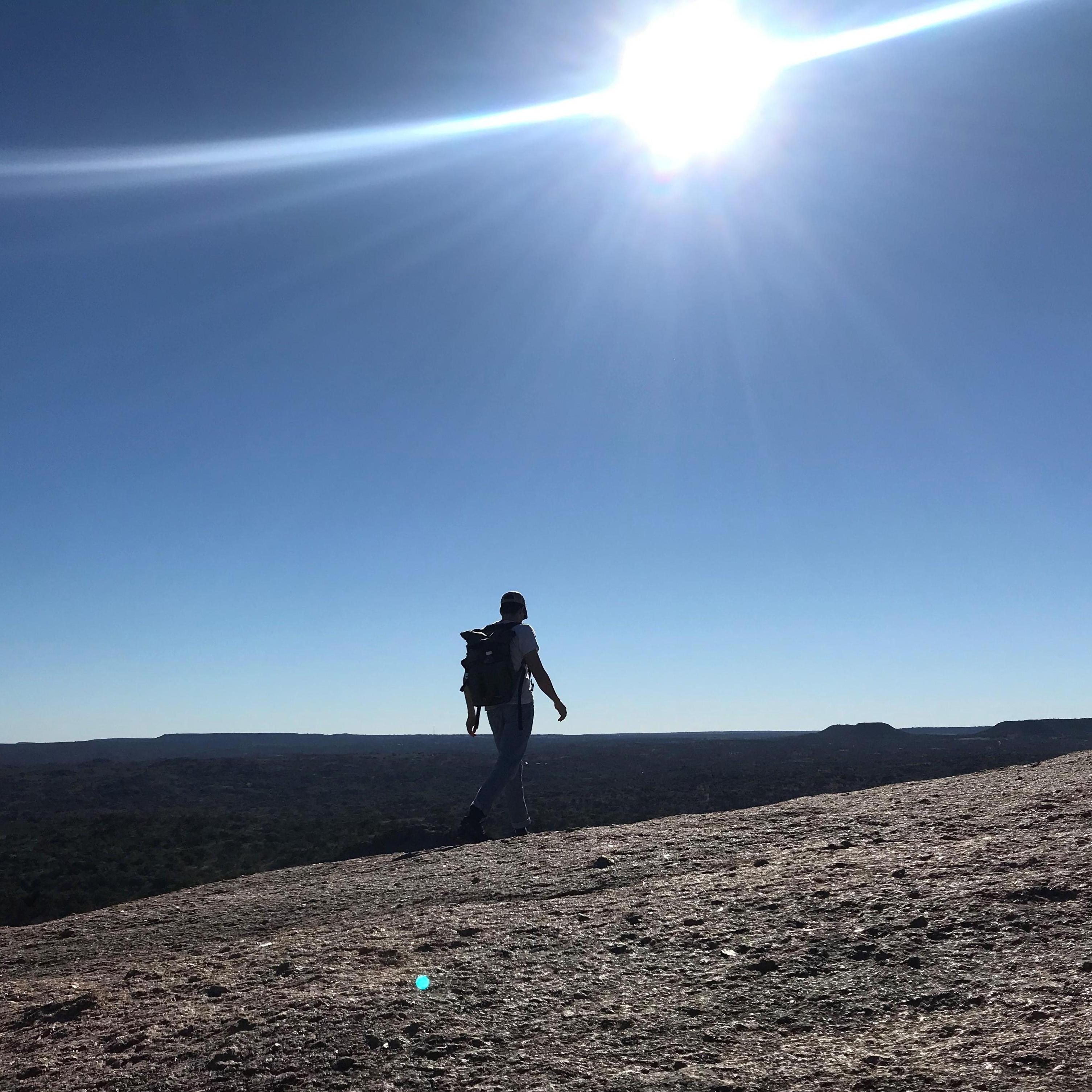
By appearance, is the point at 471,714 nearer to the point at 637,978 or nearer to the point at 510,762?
the point at 510,762

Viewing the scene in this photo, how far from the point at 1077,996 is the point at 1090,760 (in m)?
5.86

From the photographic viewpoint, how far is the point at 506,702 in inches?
300

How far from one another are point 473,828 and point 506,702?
3.82ft

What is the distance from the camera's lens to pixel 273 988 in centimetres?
360

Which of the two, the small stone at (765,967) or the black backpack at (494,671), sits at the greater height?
the black backpack at (494,671)

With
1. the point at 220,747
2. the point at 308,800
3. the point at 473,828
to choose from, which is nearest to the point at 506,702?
the point at 473,828

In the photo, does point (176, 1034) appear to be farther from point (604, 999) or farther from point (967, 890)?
point (967, 890)

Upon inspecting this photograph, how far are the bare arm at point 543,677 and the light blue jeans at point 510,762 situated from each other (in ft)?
0.65

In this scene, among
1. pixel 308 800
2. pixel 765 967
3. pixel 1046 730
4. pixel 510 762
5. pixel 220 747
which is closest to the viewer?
pixel 765 967

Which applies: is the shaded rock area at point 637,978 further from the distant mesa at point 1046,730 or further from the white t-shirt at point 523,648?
the distant mesa at point 1046,730

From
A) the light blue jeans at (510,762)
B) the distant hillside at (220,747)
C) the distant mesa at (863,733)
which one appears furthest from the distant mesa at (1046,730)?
the light blue jeans at (510,762)

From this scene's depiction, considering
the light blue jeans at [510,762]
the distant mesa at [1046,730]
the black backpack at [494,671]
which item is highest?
the black backpack at [494,671]

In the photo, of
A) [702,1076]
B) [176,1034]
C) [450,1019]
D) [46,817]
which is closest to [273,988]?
[176,1034]

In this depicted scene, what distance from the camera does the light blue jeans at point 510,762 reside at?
296 inches
